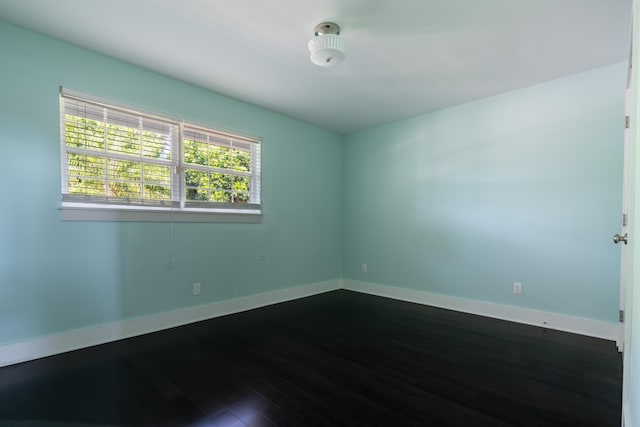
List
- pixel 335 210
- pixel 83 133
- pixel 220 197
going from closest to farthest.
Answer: pixel 83 133 → pixel 220 197 → pixel 335 210

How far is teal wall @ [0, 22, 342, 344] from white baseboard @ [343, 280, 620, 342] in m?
1.46

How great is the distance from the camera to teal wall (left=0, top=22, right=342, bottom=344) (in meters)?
2.12

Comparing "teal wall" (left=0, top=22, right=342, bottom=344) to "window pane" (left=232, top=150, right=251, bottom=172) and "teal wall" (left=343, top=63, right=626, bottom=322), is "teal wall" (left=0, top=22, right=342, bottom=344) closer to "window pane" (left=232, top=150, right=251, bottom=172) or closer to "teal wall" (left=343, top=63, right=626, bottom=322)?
"window pane" (left=232, top=150, right=251, bottom=172)

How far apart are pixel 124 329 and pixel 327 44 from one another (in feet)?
9.11

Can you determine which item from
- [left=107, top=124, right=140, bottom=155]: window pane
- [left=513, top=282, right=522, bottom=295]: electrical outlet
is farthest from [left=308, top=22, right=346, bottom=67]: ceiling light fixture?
[left=513, top=282, right=522, bottom=295]: electrical outlet

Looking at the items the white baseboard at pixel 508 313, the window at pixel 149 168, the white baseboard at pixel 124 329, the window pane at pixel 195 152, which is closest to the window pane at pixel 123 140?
the window at pixel 149 168

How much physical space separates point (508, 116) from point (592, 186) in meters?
1.00

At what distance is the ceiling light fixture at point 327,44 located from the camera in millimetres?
2033

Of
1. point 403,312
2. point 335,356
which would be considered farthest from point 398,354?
point 403,312

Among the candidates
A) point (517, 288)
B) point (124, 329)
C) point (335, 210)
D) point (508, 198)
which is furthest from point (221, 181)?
point (517, 288)

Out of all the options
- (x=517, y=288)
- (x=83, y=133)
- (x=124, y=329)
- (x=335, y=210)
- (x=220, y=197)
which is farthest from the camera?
(x=335, y=210)

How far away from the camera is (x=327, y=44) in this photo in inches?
80.0

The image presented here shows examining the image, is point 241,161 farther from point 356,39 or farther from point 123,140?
point 356,39

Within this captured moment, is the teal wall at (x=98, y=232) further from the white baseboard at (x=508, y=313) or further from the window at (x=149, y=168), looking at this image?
the white baseboard at (x=508, y=313)
